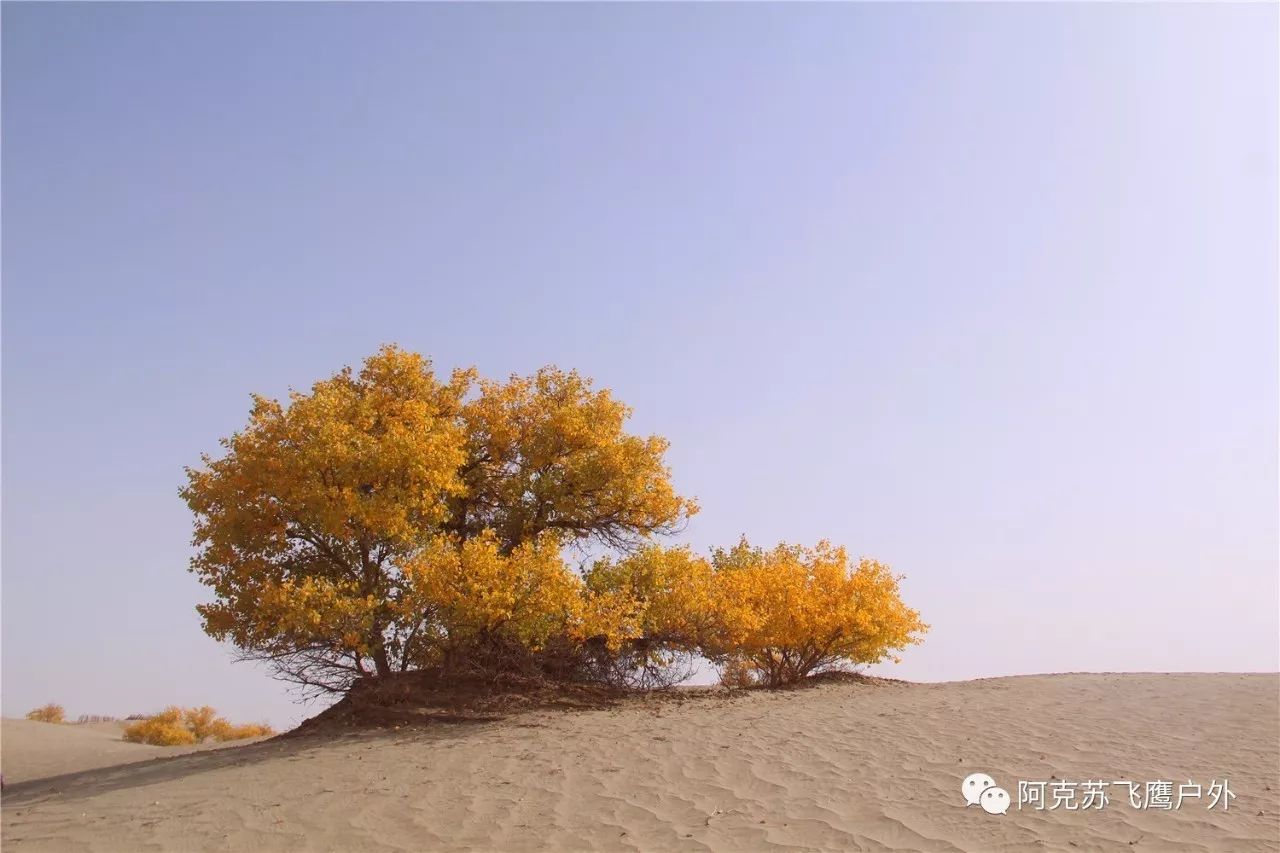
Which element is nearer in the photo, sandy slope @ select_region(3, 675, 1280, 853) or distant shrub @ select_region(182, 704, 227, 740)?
sandy slope @ select_region(3, 675, 1280, 853)

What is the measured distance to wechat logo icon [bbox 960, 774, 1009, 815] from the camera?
902cm

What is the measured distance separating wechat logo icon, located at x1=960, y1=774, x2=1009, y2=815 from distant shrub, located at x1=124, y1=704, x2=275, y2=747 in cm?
3036

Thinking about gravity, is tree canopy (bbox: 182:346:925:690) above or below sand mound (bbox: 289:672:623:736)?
above

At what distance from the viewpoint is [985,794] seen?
30.7 ft

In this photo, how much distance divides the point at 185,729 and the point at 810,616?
27.5 meters

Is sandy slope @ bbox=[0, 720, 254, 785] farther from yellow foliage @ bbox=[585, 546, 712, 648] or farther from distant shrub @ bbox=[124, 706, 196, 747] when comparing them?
yellow foliage @ bbox=[585, 546, 712, 648]

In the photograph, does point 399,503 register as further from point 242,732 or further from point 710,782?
point 242,732

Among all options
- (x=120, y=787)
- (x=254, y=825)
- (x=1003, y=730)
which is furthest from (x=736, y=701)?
(x=120, y=787)

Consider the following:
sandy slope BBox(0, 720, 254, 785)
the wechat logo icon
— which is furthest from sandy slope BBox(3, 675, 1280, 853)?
sandy slope BBox(0, 720, 254, 785)

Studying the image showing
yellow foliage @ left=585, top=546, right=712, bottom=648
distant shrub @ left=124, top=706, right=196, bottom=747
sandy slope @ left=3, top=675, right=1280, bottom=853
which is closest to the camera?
sandy slope @ left=3, top=675, right=1280, bottom=853

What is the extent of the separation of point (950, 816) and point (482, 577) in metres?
8.26

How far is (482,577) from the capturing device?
14.4 meters

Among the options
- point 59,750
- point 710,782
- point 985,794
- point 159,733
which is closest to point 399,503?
point 710,782

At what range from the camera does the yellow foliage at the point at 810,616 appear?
17688 mm
